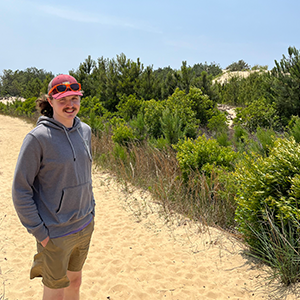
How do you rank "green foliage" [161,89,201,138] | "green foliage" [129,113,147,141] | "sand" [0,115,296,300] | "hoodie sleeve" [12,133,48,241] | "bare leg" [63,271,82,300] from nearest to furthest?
"hoodie sleeve" [12,133,48,241]
"bare leg" [63,271,82,300]
"sand" [0,115,296,300]
"green foliage" [161,89,201,138]
"green foliage" [129,113,147,141]

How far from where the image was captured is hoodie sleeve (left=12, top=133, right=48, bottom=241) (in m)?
1.61

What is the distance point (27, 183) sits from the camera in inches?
64.0

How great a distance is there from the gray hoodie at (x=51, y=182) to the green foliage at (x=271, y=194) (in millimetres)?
2055

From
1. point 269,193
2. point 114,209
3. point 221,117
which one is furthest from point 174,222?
point 221,117

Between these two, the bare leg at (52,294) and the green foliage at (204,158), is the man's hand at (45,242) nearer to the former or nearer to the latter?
the bare leg at (52,294)

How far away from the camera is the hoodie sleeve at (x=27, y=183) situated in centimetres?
161

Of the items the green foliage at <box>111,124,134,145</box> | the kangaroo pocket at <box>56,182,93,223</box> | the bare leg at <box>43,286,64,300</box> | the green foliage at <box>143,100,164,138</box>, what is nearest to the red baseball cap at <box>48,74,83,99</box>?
the kangaroo pocket at <box>56,182,93,223</box>

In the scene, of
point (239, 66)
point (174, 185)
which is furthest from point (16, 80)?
point (174, 185)

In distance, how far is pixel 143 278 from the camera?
3.25 metres

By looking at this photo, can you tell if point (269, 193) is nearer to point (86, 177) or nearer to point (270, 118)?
point (86, 177)

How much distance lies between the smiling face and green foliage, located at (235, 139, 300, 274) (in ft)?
7.37

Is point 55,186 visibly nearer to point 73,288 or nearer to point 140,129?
point 73,288

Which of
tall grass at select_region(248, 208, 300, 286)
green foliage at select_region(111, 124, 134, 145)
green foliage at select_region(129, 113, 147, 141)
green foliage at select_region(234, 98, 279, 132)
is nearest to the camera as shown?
tall grass at select_region(248, 208, 300, 286)

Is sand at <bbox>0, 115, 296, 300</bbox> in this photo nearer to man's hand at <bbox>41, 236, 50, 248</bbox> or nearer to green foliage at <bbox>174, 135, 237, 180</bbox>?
green foliage at <bbox>174, 135, 237, 180</bbox>
